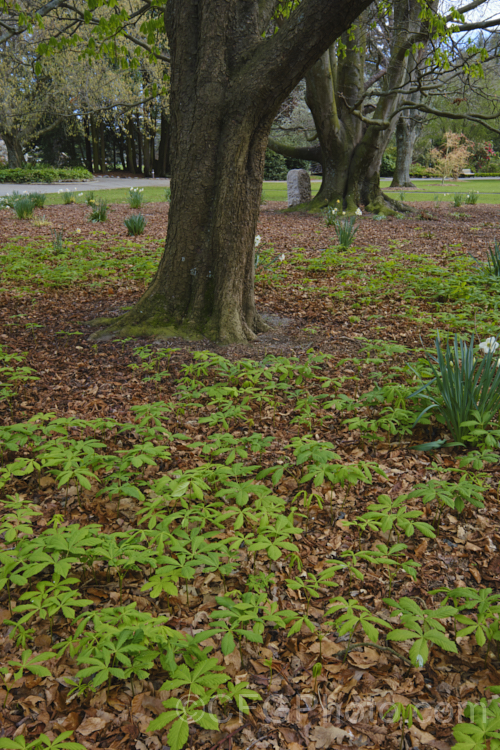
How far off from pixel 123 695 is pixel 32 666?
311mm

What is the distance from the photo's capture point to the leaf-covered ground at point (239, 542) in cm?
160

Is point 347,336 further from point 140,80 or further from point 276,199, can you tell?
point 140,80

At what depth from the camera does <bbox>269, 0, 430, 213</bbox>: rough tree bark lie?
11.2 metres

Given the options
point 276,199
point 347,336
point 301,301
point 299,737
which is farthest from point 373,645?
point 276,199

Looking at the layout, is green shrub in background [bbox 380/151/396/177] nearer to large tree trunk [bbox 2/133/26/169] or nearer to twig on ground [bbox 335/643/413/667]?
large tree trunk [bbox 2/133/26/169]

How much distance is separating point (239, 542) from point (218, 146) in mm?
3276

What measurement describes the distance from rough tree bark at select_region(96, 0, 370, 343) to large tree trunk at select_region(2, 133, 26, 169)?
25.7m

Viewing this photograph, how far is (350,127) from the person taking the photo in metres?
12.1

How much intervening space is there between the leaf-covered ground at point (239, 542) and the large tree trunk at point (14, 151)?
2509cm

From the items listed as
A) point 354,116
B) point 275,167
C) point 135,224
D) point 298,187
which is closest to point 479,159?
point 275,167

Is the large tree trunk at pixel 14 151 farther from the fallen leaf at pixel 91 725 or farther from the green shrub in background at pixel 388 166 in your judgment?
the fallen leaf at pixel 91 725

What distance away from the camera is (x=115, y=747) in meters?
1.50

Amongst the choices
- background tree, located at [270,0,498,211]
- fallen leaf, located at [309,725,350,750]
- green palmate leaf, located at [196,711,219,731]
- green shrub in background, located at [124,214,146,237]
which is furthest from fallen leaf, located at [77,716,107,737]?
background tree, located at [270,0,498,211]

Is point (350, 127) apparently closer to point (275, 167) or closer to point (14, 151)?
point (275, 167)
